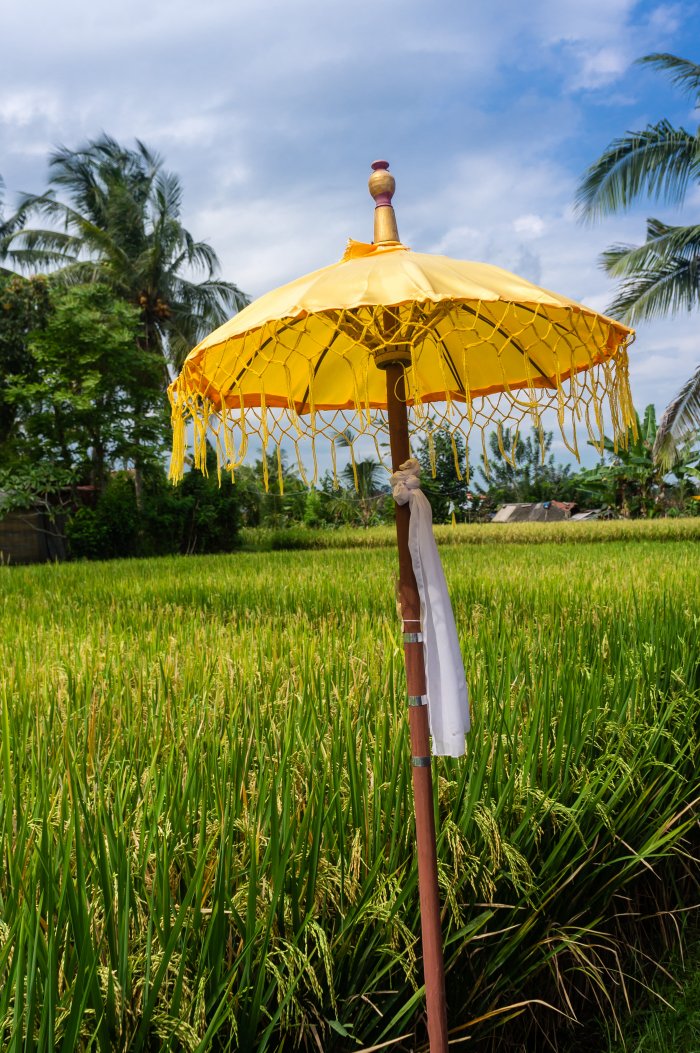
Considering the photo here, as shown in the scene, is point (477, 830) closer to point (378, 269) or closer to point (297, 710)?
point (297, 710)

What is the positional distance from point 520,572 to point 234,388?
4495 millimetres

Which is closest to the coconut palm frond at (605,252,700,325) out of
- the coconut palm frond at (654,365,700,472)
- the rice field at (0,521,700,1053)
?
the coconut palm frond at (654,365,700,472)

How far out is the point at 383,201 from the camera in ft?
5.65

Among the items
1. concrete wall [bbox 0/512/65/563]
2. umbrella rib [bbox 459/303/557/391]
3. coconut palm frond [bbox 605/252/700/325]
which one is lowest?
concrete wall [bbox 0/512/65/563]

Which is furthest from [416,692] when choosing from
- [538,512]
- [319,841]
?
[538,512]

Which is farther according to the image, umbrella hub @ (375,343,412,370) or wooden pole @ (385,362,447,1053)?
umbrella hub @ (375,343,412,370)

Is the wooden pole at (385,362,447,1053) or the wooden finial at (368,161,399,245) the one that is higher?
the wooden finial at (368,161,399,245)

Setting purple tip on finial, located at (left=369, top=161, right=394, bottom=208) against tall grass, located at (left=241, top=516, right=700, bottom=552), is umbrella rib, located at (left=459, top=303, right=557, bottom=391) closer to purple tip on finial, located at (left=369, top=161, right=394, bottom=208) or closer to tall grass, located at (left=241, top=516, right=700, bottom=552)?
purple tip on finial, located at (left=369, top=161, right=394, bottom=208)

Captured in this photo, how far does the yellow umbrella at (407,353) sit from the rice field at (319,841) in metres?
0.28

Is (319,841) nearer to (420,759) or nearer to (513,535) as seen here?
(420,759)

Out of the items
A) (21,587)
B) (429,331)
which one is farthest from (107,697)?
(21,587)

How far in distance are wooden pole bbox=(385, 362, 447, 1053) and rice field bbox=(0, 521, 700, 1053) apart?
124 millimetres

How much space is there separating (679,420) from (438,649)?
12.7 m

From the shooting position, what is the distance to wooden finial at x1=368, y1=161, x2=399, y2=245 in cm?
170
